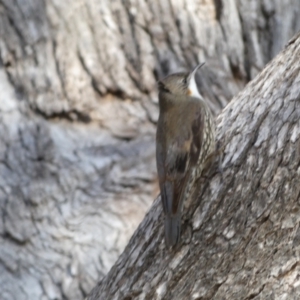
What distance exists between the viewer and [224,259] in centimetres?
313

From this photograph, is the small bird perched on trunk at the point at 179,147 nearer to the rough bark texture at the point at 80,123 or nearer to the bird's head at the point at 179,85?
the bird's head at the point at 179,85

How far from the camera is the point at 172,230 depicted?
10.8 ft

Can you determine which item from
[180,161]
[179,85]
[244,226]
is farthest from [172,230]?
[179,85]

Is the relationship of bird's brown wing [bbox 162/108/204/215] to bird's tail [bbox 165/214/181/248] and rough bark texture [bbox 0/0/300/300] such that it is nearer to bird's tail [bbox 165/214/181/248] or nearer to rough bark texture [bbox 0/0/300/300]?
bird's tail [bbox 165/214/181/248]

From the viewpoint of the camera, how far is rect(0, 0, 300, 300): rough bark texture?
16.8 feet

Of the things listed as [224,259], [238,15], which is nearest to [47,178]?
[238,15]

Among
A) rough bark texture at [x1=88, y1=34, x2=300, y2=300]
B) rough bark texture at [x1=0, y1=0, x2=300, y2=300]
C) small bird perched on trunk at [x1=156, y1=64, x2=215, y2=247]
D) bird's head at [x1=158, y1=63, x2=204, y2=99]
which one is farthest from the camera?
rough bark texture at [x1=0, y1=0, x2=300, y2=300]

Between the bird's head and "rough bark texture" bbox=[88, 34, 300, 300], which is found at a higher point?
the bird's head

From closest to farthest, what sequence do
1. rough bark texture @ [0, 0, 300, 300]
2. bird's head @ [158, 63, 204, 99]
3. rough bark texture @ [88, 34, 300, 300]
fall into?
rough bark texture @ [88, 34, 300, 300] → bird's head @ [158, 63, 204, 99] → rough bark texture @ [0, 0, 300, 300]

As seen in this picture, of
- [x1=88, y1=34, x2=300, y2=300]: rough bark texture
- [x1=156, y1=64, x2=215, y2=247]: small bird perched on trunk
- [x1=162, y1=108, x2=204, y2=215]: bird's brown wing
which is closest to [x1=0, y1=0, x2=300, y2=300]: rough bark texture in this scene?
[x1=156, y1=64, x2=215, y2=247]: small bird perched on trunk

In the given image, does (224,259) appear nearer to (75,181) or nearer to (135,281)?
(135,281)

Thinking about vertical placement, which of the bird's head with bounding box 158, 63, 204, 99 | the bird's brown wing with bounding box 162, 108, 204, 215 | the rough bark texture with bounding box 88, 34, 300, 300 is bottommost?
the rough bark texture with bounding box 88, 34, 300, 300

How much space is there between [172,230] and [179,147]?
0.66m

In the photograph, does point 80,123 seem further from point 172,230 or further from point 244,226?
point 244,226
